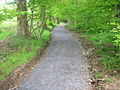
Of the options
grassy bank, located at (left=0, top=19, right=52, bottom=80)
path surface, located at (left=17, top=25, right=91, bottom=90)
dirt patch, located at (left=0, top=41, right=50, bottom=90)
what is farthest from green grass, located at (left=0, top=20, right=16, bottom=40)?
path surface, located at (left=17, top=25, right=91, bottom=90)

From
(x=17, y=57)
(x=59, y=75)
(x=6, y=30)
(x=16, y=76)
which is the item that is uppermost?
(x=6, y=30)

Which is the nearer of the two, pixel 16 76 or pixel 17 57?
pixel 16 76

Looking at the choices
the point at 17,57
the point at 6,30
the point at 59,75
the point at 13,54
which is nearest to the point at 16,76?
the point at 59,75

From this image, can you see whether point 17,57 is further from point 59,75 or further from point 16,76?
point 59,75

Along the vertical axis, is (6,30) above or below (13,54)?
above

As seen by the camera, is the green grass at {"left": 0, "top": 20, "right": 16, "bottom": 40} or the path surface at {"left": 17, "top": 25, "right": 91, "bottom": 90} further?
the green grass at {"left": 0, "top": 20, "right": 16, "bottom": 40}

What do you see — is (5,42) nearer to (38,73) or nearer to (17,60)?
(17,60)

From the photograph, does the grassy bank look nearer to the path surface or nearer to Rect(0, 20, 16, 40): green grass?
the path surface

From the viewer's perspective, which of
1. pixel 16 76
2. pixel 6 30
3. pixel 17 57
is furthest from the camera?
pixel 6 30

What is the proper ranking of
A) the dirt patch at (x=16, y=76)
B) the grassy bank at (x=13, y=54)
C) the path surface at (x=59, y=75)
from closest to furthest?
the dirt patch at (x=16, y=76), the path surface at (x=59, y=75), the grassy bank at (x=13, y=54)

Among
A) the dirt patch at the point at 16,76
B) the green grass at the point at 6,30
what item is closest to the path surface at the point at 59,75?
Result: the dirt patch at the point at 16,76

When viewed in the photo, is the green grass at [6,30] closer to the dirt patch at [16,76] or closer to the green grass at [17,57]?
the green grass at [17,57]

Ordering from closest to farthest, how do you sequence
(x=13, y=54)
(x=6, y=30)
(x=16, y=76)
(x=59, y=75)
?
1. (x=16, y=76)
2. (x=59, y=75)
3. (x=13, y=54)
4. (x=6, y=30)

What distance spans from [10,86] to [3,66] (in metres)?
1.41
